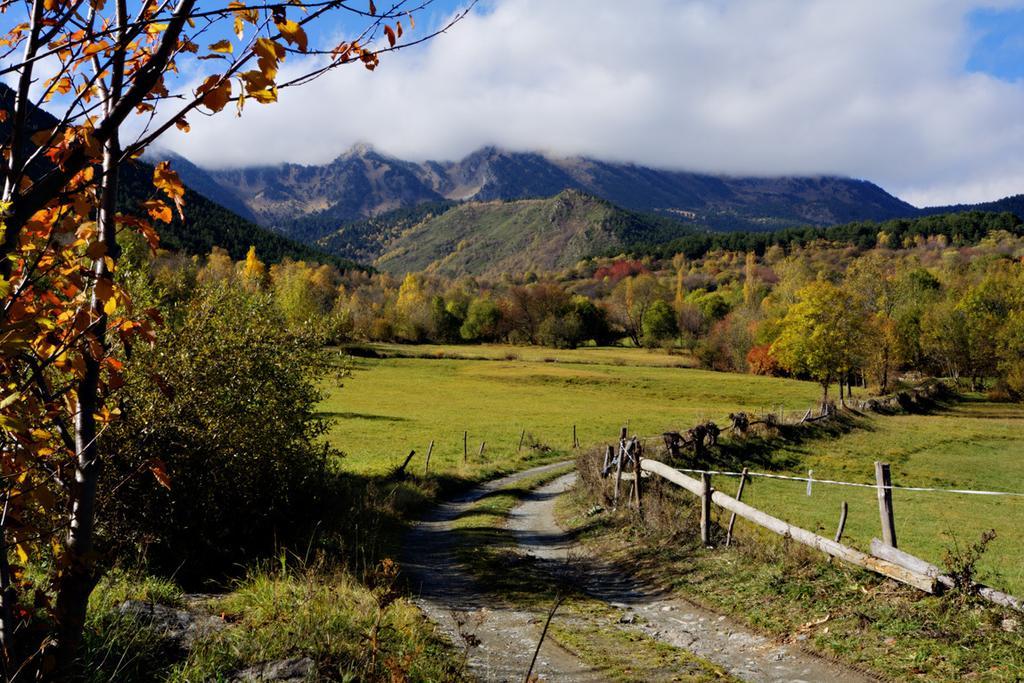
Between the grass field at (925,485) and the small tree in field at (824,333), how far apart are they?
19.8 ft

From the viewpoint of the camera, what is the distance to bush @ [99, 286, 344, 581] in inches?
439

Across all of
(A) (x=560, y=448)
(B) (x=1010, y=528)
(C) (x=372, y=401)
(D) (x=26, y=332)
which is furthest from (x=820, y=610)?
(C) (x=372, y=401)

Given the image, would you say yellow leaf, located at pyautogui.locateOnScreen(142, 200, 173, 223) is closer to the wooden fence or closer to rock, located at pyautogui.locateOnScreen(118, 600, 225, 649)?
rock, located at pyautogui.locateOnScreen(118, 600, 225, 649)

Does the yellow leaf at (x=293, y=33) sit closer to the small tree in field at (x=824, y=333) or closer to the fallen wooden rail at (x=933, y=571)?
the fallen wooden rail at (x=933, y=571)

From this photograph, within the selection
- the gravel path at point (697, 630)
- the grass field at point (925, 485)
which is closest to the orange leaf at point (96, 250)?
the gravel path at point (697, 630)

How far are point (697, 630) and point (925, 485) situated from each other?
82.6 ft

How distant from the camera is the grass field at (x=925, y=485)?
1909 centimetres

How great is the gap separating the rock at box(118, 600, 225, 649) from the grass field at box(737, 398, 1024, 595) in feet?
31.7

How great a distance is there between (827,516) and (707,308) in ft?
383

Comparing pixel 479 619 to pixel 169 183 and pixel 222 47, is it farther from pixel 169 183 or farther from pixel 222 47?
pixel 222 47

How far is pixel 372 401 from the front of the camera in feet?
202

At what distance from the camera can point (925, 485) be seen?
97.0 ft

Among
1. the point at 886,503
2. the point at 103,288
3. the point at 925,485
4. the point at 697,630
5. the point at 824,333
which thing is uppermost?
the point at 103,288

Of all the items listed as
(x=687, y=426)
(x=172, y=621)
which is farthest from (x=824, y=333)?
(x=172, y=621)
